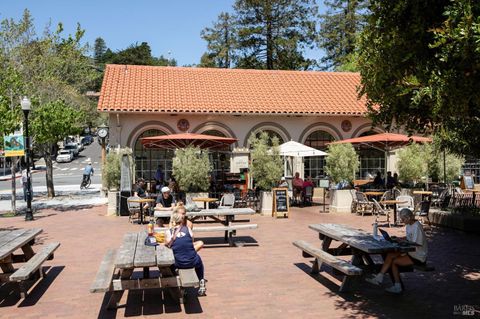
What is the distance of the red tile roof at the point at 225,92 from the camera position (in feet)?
71.1

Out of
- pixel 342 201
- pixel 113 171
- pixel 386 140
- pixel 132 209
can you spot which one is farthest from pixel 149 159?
pixel 386 140

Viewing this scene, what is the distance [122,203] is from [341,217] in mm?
7331

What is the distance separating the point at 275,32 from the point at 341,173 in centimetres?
2583

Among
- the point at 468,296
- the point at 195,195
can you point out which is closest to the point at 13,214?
the point at 195,195

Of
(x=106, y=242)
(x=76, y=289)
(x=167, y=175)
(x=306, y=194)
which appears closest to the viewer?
(x=76, y=289)

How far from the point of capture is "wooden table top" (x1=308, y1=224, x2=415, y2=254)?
259 inches

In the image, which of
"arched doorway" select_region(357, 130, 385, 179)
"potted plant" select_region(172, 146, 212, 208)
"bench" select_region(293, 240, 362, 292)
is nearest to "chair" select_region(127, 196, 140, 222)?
"potted plant" select_region(172, 146, 212, 208)

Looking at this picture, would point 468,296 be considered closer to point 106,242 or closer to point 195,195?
point 106,242

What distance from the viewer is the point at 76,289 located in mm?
7242

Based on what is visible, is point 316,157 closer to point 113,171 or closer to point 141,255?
point 113,171

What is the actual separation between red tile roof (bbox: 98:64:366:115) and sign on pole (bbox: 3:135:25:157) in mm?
4519

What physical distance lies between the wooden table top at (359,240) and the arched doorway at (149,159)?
14.2 m

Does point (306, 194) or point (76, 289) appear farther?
point (306, 194)

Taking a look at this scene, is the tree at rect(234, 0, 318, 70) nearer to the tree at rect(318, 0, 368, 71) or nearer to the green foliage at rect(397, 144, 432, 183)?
the tree at rect(318, 0, 368, 71)
